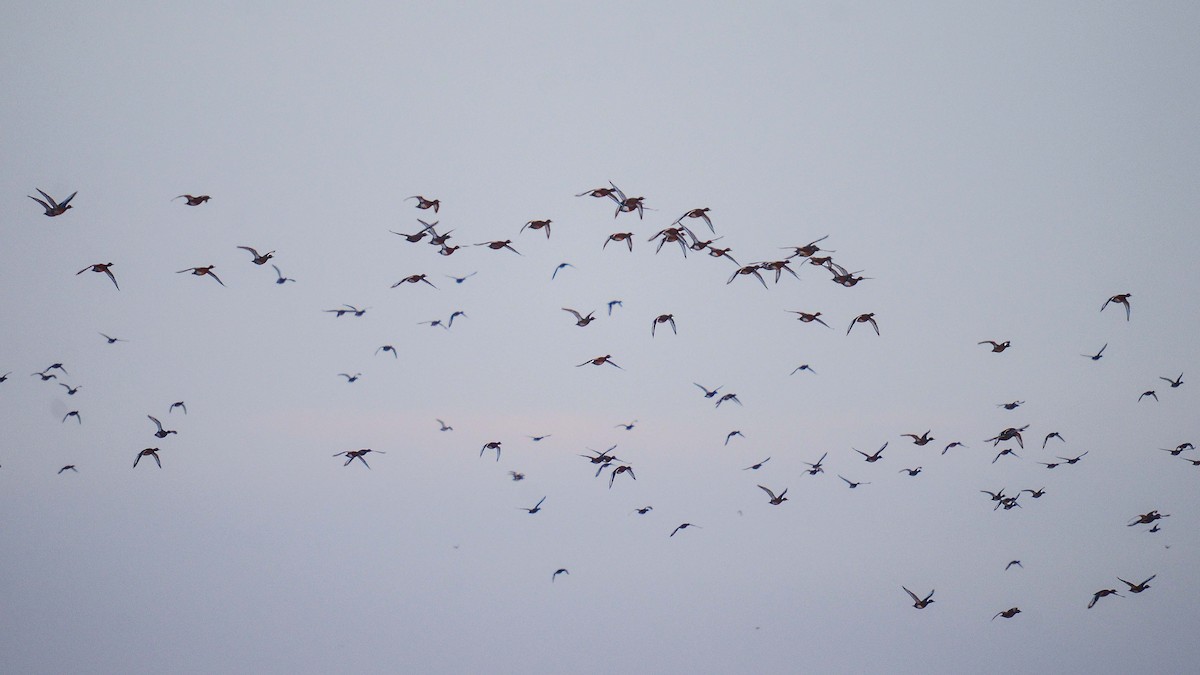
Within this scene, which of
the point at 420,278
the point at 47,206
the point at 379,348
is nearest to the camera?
the point at 47,206

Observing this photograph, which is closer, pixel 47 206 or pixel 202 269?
pixel 47 206

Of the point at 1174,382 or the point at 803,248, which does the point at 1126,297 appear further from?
the point at 803,248

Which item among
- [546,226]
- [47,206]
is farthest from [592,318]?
[47,206]

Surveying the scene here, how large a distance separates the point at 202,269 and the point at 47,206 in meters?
7.30

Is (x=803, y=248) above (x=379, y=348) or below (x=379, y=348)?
below

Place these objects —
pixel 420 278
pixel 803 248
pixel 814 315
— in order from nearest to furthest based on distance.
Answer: pixel 803 248 → pixel 814 315 → pixel 420 278

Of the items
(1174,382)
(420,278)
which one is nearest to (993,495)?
(1174,382)

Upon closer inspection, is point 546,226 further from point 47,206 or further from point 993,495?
point 993,495

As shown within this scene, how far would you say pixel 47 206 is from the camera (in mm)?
27594

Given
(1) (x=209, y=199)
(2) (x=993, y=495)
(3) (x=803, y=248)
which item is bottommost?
(2) (x=993, y=495)

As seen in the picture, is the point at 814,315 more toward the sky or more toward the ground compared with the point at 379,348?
more toward the ground

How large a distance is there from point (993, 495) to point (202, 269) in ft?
126

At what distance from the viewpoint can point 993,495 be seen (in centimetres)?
4253

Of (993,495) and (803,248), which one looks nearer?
(803,248)
